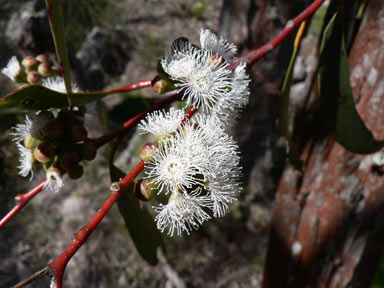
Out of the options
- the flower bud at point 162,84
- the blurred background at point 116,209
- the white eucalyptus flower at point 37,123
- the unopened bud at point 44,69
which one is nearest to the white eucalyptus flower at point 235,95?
the flower bud at point 162,84

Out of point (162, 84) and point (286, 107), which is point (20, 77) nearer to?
point (162, 84)

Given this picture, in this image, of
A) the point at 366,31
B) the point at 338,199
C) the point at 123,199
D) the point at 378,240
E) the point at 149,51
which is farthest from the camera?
the point at 149,51

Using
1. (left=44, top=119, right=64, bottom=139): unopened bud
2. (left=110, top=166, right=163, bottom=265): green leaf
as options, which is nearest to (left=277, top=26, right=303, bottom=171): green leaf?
(left=110, top=166, right=163, bottom=265): green leaf

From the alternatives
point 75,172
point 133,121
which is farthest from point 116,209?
point 133,121

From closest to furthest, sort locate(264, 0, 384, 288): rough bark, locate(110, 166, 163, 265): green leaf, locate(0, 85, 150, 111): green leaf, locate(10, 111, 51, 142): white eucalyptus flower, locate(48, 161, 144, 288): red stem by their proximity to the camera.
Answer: locate(48, 161, 144, 288): red stem
locate(0, 85, 150, 111): green leaf
locate(10, 111, 51, 142): white eucalyptus flower
locate(110, 166, 163, 265): green leaf
locate(264, 0, 384, 288): rough bark

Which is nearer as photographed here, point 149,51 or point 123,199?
point 123,199

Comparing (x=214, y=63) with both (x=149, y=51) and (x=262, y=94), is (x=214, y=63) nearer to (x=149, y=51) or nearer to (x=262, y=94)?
(x=262, y=94)

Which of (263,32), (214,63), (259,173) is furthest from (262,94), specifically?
(214,63)

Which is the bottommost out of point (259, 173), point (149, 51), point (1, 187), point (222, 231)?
point (1, 187)

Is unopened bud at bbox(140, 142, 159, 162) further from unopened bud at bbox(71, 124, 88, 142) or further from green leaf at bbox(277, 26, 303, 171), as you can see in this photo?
green leaf at bbox(277, 26, 303, 171)
